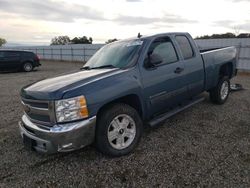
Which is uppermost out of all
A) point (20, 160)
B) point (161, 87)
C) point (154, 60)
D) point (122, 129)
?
point (154, 60)

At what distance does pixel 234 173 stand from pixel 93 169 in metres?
1.85

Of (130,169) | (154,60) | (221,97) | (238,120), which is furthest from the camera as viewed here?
(221,97)

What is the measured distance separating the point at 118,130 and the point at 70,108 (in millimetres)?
853

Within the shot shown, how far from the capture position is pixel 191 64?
4754mm

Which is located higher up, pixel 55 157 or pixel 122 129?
pixel 122 129

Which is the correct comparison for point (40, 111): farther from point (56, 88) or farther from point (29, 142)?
point (29, 142)

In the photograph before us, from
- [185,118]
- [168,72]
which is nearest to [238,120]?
[185,118]

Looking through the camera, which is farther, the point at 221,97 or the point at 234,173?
the point at 221,97

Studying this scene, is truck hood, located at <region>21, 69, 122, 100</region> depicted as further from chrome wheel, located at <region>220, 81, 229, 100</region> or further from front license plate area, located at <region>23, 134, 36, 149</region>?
chrome wheel, located at <region>220, 81, 229, 100</region>

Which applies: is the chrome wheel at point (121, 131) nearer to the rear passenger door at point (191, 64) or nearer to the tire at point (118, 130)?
the tire at point (118, 130)

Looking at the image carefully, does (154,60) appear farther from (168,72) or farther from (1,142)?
(1,142)

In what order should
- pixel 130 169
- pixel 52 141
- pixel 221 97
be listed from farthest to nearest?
1. pixel 221 97
2. pixel 130 169
3. pixel 52 141

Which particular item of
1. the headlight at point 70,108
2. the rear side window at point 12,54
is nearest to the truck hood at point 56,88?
the headlight at point 70,108

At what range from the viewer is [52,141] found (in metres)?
2.99
